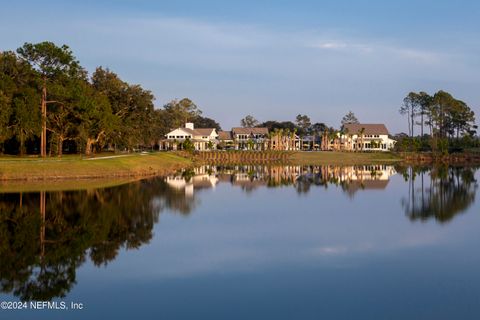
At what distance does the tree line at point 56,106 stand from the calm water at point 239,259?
1121 inches

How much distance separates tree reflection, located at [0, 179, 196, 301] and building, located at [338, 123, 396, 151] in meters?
104

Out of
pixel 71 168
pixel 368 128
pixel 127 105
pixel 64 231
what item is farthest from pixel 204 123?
pixel 64 231

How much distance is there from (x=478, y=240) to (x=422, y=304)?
10.6 meters

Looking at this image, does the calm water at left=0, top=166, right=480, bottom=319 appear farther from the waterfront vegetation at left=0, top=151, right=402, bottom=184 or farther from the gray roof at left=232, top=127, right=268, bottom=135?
the gray roof at left=232, top=127, right=268, bottom=135

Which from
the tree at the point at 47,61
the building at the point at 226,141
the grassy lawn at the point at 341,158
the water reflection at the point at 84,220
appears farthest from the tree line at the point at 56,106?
the building at the point at 226,141

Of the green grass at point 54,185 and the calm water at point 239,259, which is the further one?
the green grass at point 54,185

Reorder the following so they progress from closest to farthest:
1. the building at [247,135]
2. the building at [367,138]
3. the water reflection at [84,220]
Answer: the water reflection at [84,220] < the building at [367,138] < the building at [247,135]

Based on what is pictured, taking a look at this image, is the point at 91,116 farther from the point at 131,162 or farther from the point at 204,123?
the point at 204,123

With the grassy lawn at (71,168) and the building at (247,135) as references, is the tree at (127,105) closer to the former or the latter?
the grassy lawn at (71,168)

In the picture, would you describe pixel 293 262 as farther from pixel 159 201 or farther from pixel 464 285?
pixel 159 201

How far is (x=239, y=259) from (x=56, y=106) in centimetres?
5502

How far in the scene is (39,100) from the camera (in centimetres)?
6319

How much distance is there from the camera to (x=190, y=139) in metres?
127

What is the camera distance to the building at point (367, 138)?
139 meters
